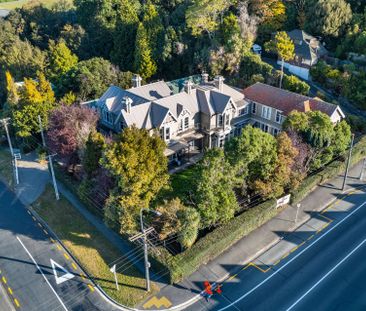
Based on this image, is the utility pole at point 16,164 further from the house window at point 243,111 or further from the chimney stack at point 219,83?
the house window at point 243,111

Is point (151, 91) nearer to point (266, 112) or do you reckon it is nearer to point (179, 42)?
point (266, 112)

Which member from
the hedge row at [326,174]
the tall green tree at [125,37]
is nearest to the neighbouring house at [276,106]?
the hedge row at [326,174]

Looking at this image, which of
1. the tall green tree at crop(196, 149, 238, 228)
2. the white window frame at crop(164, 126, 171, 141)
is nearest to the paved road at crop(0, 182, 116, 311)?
the tall green tree at crop(196, 149, 238, 228)

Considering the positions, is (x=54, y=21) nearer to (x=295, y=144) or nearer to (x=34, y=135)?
(x=34, y=135)

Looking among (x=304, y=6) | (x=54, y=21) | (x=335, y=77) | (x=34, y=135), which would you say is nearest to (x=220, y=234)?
(x=34, y=135)

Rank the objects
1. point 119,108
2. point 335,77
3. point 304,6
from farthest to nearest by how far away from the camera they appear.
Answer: point 304,6, point 335,77, point 119,108

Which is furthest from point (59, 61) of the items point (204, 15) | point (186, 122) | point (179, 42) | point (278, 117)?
point (278, 117)
